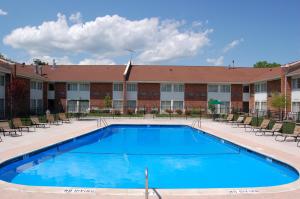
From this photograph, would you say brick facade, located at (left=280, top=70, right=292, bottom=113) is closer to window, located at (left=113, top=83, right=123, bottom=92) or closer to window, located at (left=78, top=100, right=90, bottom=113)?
window, located at (left=113, top=83, right=123, bottom=92)

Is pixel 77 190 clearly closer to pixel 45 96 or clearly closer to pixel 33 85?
pixel 33 85

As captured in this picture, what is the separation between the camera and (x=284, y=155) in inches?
526

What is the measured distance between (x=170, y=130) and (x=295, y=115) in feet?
37.1

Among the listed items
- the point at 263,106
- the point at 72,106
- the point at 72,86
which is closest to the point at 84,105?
the point at 72,106

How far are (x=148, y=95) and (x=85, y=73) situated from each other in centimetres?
968

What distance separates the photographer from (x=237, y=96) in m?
48.6

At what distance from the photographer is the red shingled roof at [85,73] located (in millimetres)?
48344

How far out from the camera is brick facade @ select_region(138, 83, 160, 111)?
159 ft

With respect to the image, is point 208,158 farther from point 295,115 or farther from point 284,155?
point 295,115

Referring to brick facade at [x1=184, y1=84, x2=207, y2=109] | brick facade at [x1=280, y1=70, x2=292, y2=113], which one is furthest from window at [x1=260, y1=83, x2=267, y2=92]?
brick facade at [x1=184, y1=84, x2=207, y2=109]

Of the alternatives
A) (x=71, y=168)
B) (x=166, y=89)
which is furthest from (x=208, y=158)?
(x=166, y=89)

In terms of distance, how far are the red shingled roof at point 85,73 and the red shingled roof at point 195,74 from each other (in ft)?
7.75

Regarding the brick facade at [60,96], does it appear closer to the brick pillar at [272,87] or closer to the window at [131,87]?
the window at [131,87]

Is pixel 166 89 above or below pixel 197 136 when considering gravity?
above
